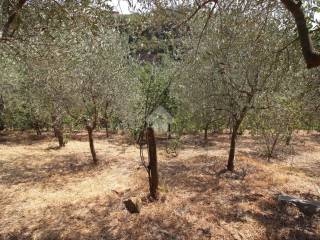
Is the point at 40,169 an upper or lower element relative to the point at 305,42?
lower

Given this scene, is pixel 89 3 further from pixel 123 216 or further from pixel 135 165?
pixel 135 165

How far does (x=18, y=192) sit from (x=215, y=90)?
9.71 meters

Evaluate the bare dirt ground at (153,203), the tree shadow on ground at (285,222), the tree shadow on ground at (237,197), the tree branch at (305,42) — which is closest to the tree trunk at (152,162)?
the bare dirt ground at (153,203)

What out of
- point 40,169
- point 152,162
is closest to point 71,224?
point 152,162

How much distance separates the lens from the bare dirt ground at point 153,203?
931cm

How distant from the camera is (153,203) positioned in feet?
36.2

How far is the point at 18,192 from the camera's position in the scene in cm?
1298

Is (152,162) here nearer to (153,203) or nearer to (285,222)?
(153,203)

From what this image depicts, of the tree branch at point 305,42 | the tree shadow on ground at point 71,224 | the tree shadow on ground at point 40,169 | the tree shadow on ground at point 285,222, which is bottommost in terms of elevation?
the tree shadow on ground at point 285,222

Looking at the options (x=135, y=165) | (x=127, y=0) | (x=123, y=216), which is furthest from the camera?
(x=135, y=165)

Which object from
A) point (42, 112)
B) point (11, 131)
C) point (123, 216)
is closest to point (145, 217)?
point (123, 216)

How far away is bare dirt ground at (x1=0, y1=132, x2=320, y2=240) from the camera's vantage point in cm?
931

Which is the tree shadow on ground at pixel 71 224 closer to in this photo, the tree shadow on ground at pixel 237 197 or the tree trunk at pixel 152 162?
the tree trunk at pixel 152 162

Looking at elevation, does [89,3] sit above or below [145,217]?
above
